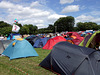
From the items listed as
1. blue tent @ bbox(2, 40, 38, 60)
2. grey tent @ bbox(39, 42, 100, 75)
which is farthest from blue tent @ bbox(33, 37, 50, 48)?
grey tent @ bbox(39, 42, 100, 75)

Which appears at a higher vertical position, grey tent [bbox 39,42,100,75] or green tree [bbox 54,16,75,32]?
green tree [bbox 54,16,75,32]

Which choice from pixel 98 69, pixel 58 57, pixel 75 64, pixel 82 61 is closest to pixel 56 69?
pixel 58 57

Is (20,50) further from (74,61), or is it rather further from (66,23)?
(66,23)

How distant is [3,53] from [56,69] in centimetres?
523

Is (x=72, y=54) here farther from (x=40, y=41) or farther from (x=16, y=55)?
(x=40, y=41)

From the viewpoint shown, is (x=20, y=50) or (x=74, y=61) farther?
(x=20, y=50)

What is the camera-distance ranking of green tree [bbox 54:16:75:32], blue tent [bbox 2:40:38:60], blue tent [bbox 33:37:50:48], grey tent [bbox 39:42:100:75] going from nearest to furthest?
grey tent [bbox 39:42:100:75] → blue tent [bbox 2:40:38:60] → blue tent [bbox 33:37:50:48] → green tree [bbox 54:16:75:32]

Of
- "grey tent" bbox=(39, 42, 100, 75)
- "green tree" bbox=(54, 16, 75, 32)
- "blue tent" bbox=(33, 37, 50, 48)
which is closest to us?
"grey tent" bbox=(39, 42, 100, 75)

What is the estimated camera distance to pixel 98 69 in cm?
350

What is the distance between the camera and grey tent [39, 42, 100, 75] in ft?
11.4

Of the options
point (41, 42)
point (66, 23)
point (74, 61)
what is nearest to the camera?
point (74, 61)

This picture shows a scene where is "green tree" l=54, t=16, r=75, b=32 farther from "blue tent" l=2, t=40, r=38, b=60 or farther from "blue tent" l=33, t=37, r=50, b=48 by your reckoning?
"blue tent" l=2, t=40, r=38, b=60

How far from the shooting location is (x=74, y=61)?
372 cm

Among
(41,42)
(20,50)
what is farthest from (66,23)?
(20,50)
